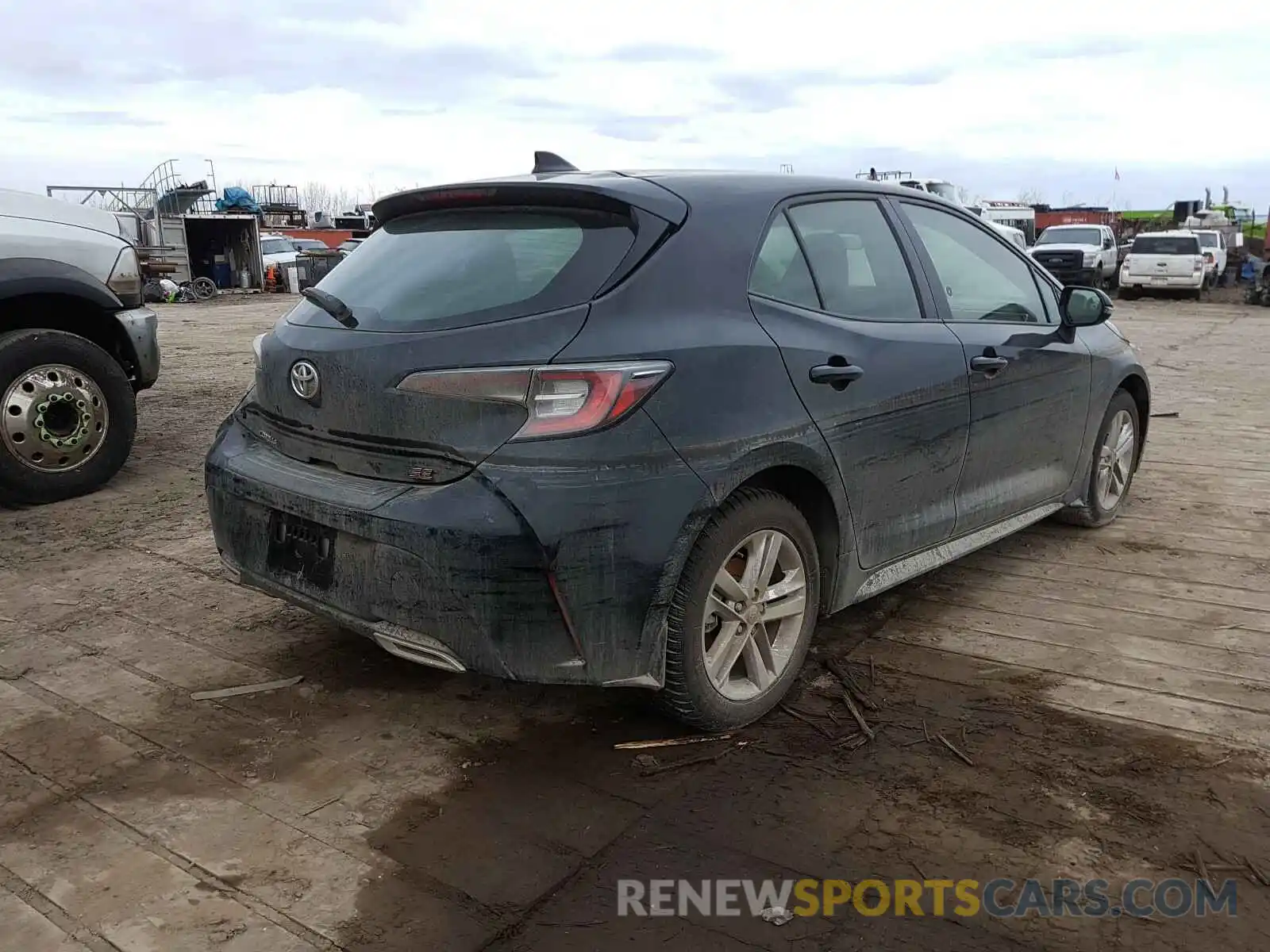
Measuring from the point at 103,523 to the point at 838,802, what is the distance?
4239 millimetres

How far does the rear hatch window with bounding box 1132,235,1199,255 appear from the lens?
26453 millimetres

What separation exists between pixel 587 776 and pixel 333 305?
1.59m

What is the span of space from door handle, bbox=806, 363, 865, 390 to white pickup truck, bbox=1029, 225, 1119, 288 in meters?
24.3

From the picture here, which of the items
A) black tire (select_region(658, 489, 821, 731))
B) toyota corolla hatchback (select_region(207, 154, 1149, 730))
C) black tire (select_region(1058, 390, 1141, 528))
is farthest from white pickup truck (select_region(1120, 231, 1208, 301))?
black tire (select_region(658, 489, 821, 731))

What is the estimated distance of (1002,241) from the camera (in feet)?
15.1

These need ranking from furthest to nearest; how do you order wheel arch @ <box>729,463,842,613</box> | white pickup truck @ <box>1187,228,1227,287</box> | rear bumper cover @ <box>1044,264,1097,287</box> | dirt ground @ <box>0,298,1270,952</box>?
white pickup truck @ <box>1187,228,1227,287</box>
rear bumper cover @ <box>1044,264,1097,287</box>
wheel arch @ <box>729,463,842,613</box>
dirt ground @ <box>0,298,1270,952</box>

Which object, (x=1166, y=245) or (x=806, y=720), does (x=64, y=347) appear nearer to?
(x=806, y=720)

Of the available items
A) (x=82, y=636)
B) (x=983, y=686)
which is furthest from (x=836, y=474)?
(x=82, y=636)

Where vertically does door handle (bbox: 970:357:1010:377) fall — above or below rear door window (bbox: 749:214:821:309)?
below

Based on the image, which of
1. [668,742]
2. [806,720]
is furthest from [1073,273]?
[668,742]

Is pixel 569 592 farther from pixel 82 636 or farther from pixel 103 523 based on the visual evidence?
pixel 103 523

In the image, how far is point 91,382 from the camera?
5938 mm

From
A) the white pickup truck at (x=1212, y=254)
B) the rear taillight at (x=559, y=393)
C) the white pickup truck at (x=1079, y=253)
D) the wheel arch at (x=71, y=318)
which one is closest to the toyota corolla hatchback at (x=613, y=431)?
the rear taillight at (x=559, y=393)

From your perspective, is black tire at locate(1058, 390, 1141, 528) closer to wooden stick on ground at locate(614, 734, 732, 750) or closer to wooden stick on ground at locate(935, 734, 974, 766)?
wooden stick on ground at locate(935, 734, 974, 766)
